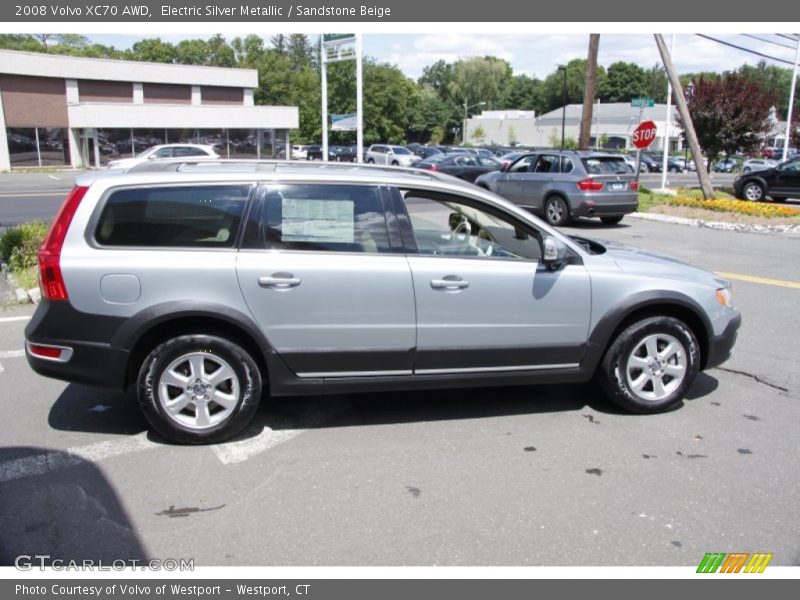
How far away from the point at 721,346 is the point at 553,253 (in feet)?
5.05

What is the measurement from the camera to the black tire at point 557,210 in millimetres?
15016

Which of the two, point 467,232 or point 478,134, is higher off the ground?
point 478,134

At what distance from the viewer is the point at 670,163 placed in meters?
57.5

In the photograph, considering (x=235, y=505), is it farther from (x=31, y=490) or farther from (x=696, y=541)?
(x=696, y=541)

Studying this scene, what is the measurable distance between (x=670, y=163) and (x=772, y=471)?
58750mm

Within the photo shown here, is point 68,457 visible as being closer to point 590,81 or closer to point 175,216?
point 175,216

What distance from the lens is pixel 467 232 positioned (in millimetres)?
4945

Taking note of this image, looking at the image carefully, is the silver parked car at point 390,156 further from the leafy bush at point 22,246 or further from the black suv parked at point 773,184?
the leafy bush at point 22,246

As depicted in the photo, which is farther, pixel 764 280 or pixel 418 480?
pixel 764 280

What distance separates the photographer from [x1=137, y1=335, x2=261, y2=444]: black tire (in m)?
4.23

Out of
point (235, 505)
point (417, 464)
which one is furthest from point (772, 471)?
point (235, 505)

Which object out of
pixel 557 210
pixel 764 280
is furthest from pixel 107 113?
pixel 764 280

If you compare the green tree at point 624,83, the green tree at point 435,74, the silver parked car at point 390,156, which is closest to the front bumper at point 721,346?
the silver parked car at point 390,156

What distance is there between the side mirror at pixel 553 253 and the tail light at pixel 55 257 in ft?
9.86
